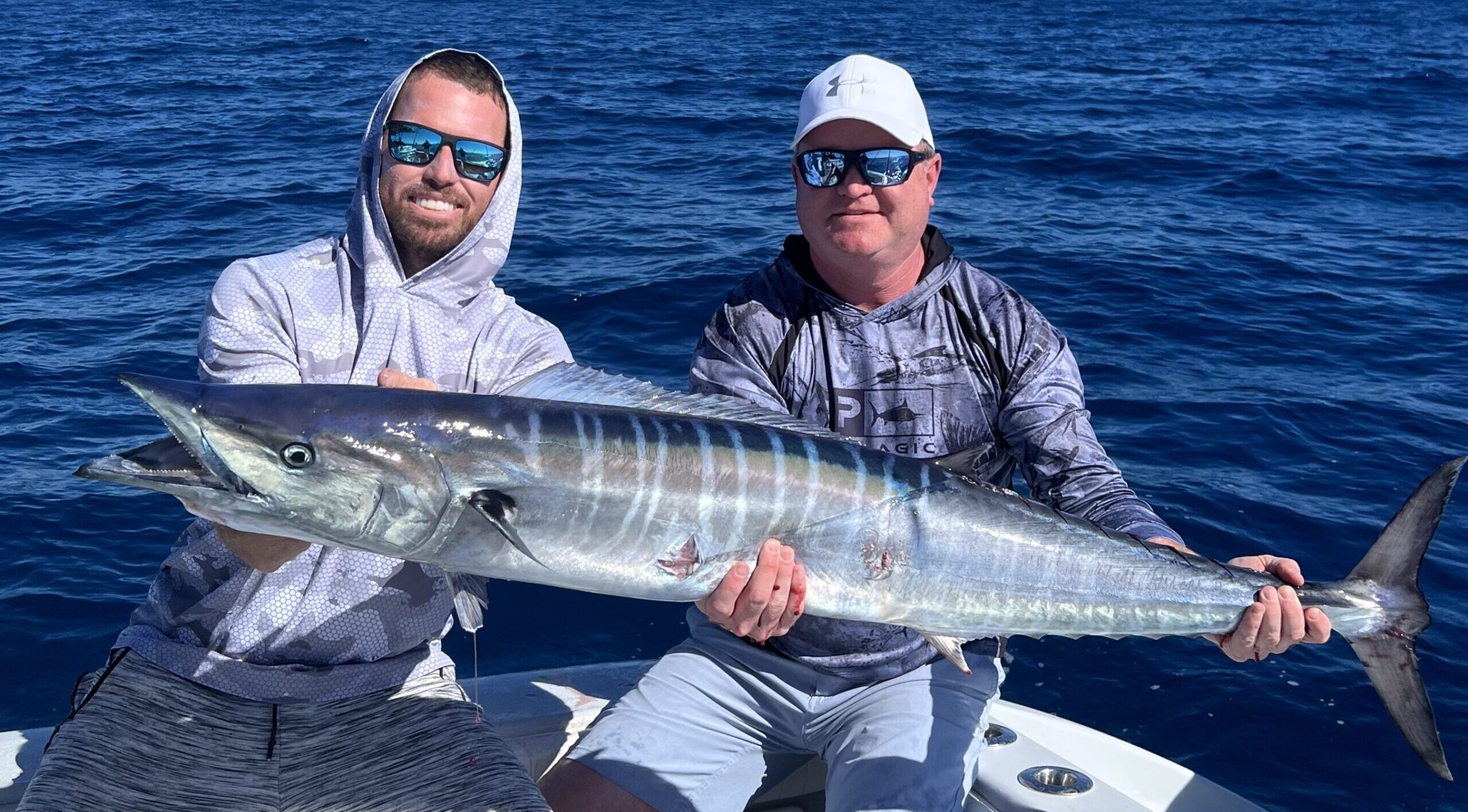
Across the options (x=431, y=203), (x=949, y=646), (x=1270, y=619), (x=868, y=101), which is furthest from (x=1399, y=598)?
(x=431, y=203)

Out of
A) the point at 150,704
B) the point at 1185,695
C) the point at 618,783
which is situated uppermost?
the point at 150,704

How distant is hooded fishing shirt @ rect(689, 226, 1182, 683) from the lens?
12.5 ft

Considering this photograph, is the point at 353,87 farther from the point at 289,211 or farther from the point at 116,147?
the point at 289,211

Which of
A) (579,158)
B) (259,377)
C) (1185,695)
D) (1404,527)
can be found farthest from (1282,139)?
(259,377)

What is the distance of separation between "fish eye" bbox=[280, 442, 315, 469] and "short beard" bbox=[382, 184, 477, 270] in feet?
4.08

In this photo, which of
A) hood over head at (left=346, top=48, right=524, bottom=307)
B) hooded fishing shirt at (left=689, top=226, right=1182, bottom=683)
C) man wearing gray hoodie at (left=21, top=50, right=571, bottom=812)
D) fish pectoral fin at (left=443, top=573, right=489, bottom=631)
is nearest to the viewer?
fish pectoral fin at (left=443, top=573, right=489, bottom=631)

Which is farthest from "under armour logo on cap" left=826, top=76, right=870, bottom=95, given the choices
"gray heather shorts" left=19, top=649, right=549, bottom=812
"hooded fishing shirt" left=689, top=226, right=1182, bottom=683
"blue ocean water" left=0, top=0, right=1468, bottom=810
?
"blue ocean water" left=0, top=0, right=1468, bottom=810

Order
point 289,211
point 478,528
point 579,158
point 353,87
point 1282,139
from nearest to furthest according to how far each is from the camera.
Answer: point 478,528 → point 289,211 → point 579,158 → point 1282,139 → point 353,87

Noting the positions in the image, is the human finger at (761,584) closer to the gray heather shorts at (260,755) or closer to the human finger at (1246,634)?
the gray heather shorts at (260,755)

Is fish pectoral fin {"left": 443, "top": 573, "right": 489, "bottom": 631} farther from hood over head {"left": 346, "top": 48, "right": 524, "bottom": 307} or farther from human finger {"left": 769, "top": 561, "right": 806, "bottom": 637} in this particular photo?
hood over head {"left": 346, "top": 48, "right": 524, "bottom": 307}

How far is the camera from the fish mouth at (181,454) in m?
2.57

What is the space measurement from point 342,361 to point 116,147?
528 inches

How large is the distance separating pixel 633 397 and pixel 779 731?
3.98 ft

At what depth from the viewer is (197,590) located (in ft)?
11.2
